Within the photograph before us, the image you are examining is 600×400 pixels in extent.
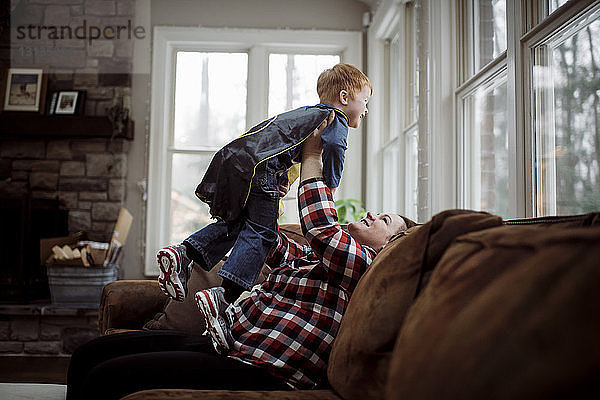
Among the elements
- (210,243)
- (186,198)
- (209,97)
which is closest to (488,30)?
(210,243)

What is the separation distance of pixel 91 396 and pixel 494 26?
2250mm

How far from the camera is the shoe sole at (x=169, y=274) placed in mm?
1957

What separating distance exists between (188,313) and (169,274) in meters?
0.35

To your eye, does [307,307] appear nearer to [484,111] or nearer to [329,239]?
[329,239]

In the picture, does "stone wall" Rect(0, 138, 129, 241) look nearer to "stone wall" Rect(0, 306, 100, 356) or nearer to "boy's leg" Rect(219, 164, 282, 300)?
"stone wall" Rect(0, 306, 100, 356)

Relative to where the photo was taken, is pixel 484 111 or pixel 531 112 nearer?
pixel 531 112

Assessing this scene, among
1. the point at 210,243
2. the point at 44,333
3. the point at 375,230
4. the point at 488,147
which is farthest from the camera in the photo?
the point at 44,333

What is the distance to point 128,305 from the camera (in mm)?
2342

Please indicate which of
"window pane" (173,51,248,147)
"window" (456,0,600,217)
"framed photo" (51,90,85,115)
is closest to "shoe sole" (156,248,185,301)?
"window" (456,0,600,217)

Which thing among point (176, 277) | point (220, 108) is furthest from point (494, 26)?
point (220, 108)

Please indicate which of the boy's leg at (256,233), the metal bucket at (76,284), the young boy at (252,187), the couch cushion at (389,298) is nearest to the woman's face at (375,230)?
the young boy at (252,187)

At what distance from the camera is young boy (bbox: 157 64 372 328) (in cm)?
193

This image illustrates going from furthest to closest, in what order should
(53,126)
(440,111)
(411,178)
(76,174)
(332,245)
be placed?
(76,174)
(53,126)
(411,178)
(440,111)
(332,245)

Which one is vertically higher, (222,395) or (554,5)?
(554,5)
